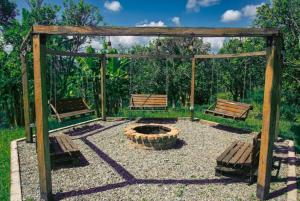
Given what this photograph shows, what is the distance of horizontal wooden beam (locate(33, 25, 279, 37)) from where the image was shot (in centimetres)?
391

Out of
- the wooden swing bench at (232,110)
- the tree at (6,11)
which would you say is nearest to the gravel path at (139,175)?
the wooden swing bench at (232,110)

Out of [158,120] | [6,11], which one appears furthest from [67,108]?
[6,11]

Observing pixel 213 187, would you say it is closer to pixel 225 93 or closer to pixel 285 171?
pixel 285 171

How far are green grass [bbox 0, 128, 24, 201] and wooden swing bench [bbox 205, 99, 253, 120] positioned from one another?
5.85m

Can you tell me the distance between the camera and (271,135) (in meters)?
4.24

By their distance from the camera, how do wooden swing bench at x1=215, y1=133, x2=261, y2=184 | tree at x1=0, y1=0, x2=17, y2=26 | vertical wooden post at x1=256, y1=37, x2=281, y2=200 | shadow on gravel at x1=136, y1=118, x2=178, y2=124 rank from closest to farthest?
vertical wooden post at x1=256, y1=37, x2=281, y2=200
wooden swing bench at x1=215, y1=133, x2=261, y2=184
shadow on gravel at x1=136, y1=118, x2=178, y2=124
tree at x1=0, y1=0, x2=17, y2=26

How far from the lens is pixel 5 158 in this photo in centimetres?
594

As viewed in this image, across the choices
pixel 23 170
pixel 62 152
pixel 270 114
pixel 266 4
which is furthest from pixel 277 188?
pixel 266 4

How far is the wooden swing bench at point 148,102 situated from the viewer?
10.3 meters

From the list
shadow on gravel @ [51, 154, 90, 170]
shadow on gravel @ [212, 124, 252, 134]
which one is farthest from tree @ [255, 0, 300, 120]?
shadow on gravel @ [51, 154, 90, 170]

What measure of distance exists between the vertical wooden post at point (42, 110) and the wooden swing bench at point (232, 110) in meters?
5.96

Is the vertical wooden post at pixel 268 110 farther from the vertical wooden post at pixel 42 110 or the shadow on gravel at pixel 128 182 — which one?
the vertical wooden post at pixel 42 110

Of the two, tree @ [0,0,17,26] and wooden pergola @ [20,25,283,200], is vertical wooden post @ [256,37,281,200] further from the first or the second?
tree @ [0,0,17,26]

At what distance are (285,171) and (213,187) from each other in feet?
5.94
